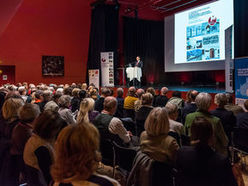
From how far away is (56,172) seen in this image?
3.88 feet

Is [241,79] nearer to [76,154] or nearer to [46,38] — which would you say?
[76,154]

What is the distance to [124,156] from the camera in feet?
8.43

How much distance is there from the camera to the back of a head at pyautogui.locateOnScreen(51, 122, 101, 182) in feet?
3.77

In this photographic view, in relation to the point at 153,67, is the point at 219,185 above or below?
below

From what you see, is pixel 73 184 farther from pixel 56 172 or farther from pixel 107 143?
pixel 107 143

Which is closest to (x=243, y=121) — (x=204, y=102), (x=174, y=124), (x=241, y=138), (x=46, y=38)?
(x=241, y=138)

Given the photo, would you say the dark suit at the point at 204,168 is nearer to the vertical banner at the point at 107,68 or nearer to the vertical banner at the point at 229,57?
the vertical banner at the point at 229,57

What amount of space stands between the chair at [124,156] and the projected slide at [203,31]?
25.1 feet

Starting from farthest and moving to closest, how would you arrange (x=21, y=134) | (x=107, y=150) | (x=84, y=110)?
(x=84, y=110)
(x=107, y=150)
(x=21, y=134)

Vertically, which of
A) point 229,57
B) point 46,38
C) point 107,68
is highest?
point 46,38

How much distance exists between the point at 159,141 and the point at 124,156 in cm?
76

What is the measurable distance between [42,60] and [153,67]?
20.5 ft

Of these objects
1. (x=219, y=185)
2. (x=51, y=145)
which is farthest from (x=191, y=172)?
(x=51, y=145)

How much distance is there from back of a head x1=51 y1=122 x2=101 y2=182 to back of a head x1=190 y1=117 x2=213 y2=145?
2.58 feet
